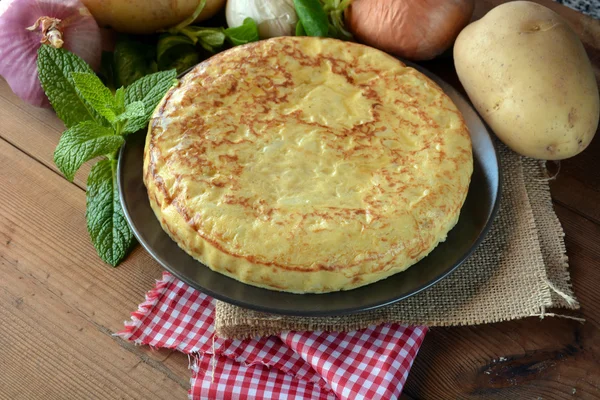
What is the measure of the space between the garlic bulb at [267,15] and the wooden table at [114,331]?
0.61 m

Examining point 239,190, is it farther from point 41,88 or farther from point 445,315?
point 41,88

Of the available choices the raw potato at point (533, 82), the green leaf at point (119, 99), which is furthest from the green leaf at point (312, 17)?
the green leaf at point (119, 99)

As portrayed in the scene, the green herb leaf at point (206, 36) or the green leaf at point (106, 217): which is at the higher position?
the green herb leaf at point (206, 36)

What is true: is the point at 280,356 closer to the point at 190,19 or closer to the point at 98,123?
the point at 98,123

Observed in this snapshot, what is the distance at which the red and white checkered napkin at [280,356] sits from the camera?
1161mm

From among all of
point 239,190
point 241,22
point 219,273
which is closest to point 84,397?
point 219,273

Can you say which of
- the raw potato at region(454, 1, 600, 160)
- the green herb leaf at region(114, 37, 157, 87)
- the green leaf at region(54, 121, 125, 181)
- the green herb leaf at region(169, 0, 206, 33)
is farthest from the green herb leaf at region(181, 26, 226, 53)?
the raw potato at region(454, 1, 600, 160)

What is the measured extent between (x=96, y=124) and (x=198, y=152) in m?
0.31

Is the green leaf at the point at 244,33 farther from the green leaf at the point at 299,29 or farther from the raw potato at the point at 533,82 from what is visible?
the raw potato at the point at 533,82

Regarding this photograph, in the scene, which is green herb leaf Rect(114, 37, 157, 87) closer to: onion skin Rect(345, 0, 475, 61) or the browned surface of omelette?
the browned surface of omelette

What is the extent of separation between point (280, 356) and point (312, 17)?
34.6 inches

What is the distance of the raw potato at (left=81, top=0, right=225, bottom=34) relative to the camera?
1.63m

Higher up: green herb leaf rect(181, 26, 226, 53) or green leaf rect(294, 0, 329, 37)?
green leaf rect(294, 0, 329, 37)

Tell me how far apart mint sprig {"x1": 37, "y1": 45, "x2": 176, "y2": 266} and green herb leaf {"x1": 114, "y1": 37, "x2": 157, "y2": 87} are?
16 cm
